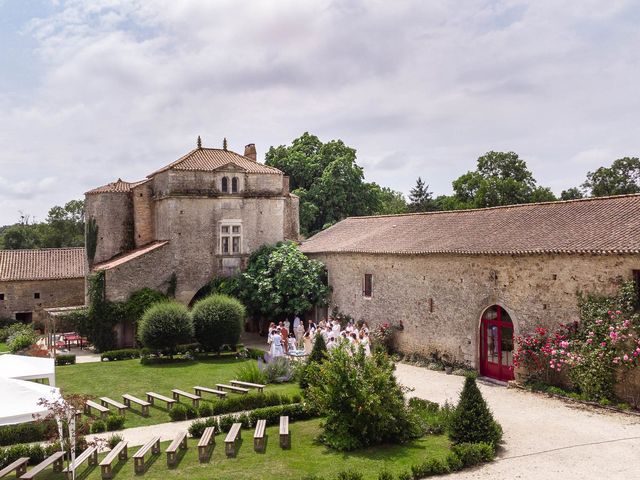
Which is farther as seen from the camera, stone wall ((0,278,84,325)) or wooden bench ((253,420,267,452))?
stone wall ((0,278,84,325))

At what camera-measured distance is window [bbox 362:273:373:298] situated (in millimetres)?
25734

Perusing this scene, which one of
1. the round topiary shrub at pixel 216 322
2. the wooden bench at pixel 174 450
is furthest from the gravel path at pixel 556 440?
the round topiary shrub at pixel 216 322

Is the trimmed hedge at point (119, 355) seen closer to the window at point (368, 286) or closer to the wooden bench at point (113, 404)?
the wooden bench at point (113, 404)

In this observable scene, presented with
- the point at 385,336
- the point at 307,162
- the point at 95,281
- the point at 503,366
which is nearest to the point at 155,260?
the point at 95,281

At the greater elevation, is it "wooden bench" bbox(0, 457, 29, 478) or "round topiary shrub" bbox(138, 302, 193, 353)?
"round topiary shrub" bbox(138, 302, 193, 353)

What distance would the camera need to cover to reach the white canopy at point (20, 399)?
10.6 metres

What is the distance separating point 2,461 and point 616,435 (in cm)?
1370

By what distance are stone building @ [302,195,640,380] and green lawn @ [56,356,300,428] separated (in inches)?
250

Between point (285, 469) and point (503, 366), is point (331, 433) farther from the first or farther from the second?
point (503, 366)

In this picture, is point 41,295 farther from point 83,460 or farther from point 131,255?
point 83,460

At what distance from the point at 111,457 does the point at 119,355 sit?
14984mm

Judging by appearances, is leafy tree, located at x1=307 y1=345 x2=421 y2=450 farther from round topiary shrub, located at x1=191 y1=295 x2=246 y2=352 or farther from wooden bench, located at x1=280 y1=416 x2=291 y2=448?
round topiary shrub, located at x1=191 y1=295 x2=246 y2=352

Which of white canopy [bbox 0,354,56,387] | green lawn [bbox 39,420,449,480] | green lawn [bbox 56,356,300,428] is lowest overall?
green lawn [bbox 39,420,449,480]

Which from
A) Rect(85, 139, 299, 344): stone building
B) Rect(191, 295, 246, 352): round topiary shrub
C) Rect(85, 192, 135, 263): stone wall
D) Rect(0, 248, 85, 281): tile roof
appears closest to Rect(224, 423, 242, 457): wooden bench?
Rect(191, 295, 246, 352): round topiary shrub
